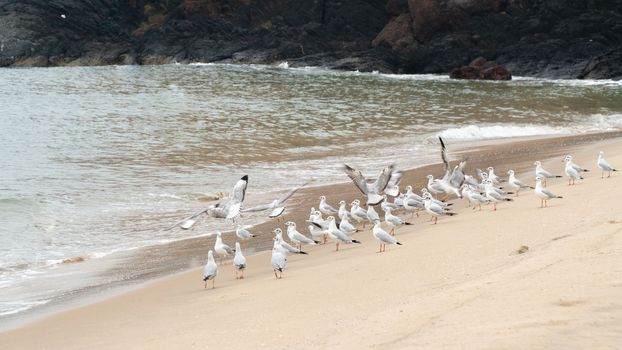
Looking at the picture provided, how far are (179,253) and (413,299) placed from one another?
17.2 ft

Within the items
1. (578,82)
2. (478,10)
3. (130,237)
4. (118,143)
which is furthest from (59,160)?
(478,10)

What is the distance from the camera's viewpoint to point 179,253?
11047 millimetres

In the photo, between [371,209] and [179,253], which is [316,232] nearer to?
[371,209]

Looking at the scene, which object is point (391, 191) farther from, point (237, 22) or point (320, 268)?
point (237, 22)

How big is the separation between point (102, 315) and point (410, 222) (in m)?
5.22

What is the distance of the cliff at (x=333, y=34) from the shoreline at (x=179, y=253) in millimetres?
36693

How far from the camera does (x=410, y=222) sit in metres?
11.9

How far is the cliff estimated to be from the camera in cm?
5944

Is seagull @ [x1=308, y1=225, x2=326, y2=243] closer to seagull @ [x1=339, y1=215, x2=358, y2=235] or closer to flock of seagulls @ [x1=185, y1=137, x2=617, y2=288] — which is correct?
flock of seagulls @ [x1=185, y1=137, x2=617, y2=288]

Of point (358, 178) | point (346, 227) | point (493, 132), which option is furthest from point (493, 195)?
point (493, 132)

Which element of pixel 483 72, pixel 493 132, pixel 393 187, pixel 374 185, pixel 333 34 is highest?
pixel 374 185

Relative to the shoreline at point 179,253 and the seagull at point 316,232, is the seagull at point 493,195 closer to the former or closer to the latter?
the seagull at point 316,232

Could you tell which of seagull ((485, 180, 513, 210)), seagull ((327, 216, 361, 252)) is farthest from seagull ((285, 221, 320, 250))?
seagull ((485, 180, 513, 210))

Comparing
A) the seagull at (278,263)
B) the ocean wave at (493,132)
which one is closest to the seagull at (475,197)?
the seagull at (278,263)
